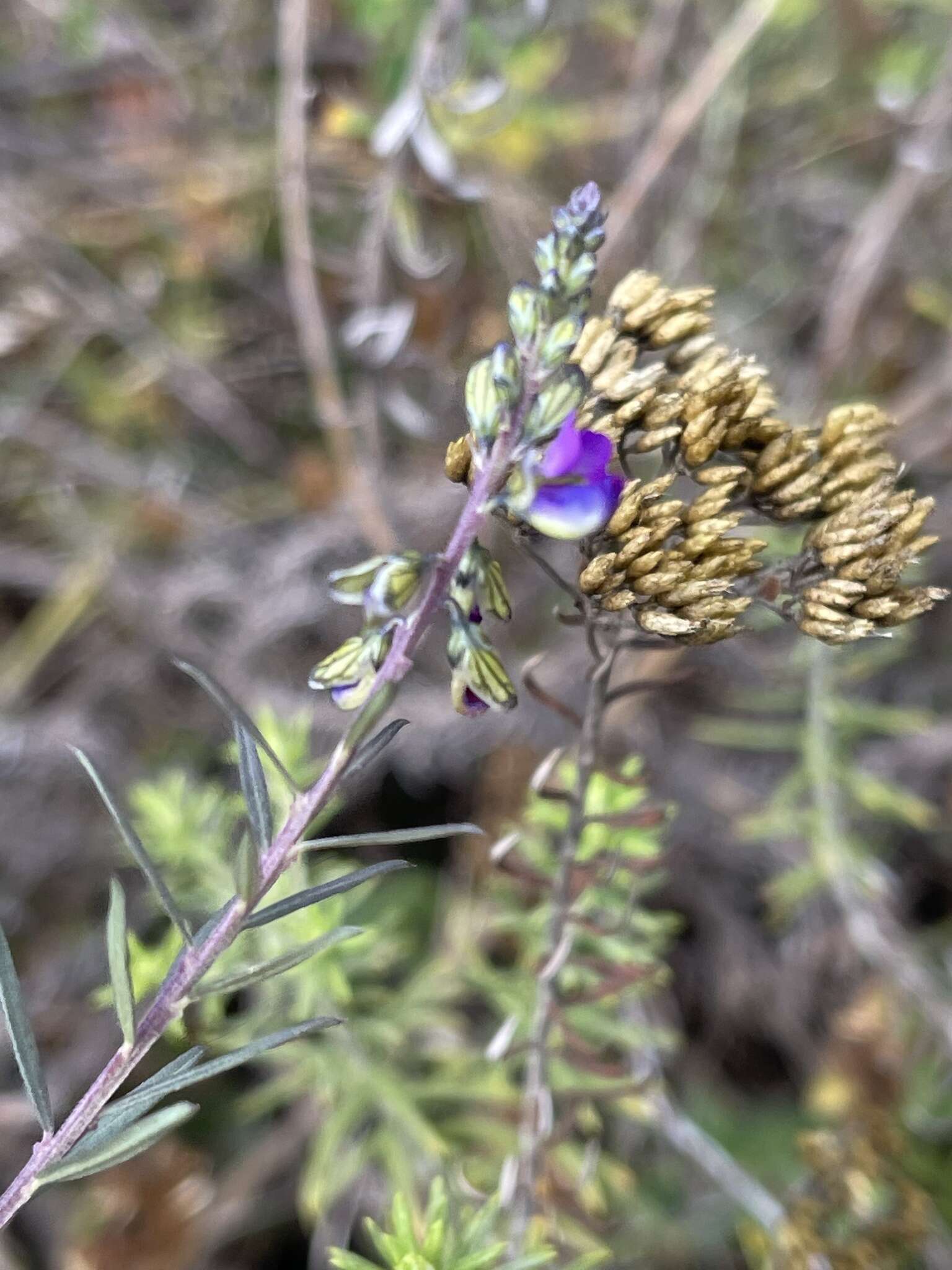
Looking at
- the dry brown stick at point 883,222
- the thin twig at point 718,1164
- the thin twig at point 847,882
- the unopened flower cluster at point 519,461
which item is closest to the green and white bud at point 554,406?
the unopened flower cluster at point 519,461

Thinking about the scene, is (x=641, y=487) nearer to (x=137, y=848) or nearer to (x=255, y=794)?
(x=255, y=794)

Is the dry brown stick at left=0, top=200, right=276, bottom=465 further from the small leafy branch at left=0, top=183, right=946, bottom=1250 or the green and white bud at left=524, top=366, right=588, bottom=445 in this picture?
the green and white bud at left=524, top=366, right=588, bottom=445

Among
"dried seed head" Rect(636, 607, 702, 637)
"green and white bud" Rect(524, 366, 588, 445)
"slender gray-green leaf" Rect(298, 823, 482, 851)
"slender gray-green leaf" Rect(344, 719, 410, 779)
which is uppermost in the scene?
"green and white bud" Rect(524, 366, 588, 445)

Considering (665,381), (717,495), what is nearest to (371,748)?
(717,495)

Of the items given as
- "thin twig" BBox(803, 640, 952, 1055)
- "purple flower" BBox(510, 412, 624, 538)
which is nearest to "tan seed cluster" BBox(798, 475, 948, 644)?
"purple flower" BBox(510, 412, 624, 538)

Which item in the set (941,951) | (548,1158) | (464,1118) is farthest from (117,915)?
(941,951)

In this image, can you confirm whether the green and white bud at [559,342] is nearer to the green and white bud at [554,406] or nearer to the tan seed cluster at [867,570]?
the green and white bud at [554,406]

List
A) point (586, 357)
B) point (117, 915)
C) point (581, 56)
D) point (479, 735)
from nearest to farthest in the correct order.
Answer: point (117, 915), point (586, 357), point (479, 735), point (581, 56)

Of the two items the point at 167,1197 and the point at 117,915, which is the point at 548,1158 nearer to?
the point at 167,1197
